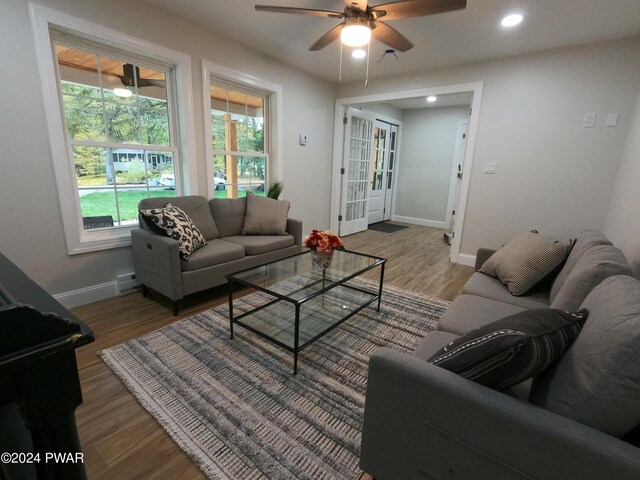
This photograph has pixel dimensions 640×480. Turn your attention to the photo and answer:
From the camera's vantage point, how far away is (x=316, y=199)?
4805 millimetres

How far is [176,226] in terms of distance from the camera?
7.90 feet

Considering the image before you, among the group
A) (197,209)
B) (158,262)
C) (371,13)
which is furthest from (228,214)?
(371,13)

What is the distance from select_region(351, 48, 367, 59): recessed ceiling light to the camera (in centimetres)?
324

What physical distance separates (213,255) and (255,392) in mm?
1272

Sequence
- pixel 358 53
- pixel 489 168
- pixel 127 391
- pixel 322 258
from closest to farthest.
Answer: pixel 127 391 → pixel 322 258 → pixel 358 53 → pixel 489 168

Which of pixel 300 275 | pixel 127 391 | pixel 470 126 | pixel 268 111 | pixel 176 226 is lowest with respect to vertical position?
pixel 127 391

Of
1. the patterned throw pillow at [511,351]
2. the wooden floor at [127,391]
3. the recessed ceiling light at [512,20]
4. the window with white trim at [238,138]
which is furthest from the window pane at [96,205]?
the recessed ceiling light at [512,20]

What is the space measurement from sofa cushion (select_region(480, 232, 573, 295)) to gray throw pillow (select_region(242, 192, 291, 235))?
2.05m

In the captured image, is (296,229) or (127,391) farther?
(296,229)

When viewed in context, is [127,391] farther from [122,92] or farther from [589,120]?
[589,120]

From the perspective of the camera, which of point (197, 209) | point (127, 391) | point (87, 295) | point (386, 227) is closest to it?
point (127, 391)

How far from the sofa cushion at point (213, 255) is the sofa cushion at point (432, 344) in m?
1.80

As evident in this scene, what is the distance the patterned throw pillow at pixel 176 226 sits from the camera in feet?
7.76

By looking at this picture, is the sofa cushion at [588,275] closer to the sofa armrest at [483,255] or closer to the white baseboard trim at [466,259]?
the sofa armrest at [483,255]
